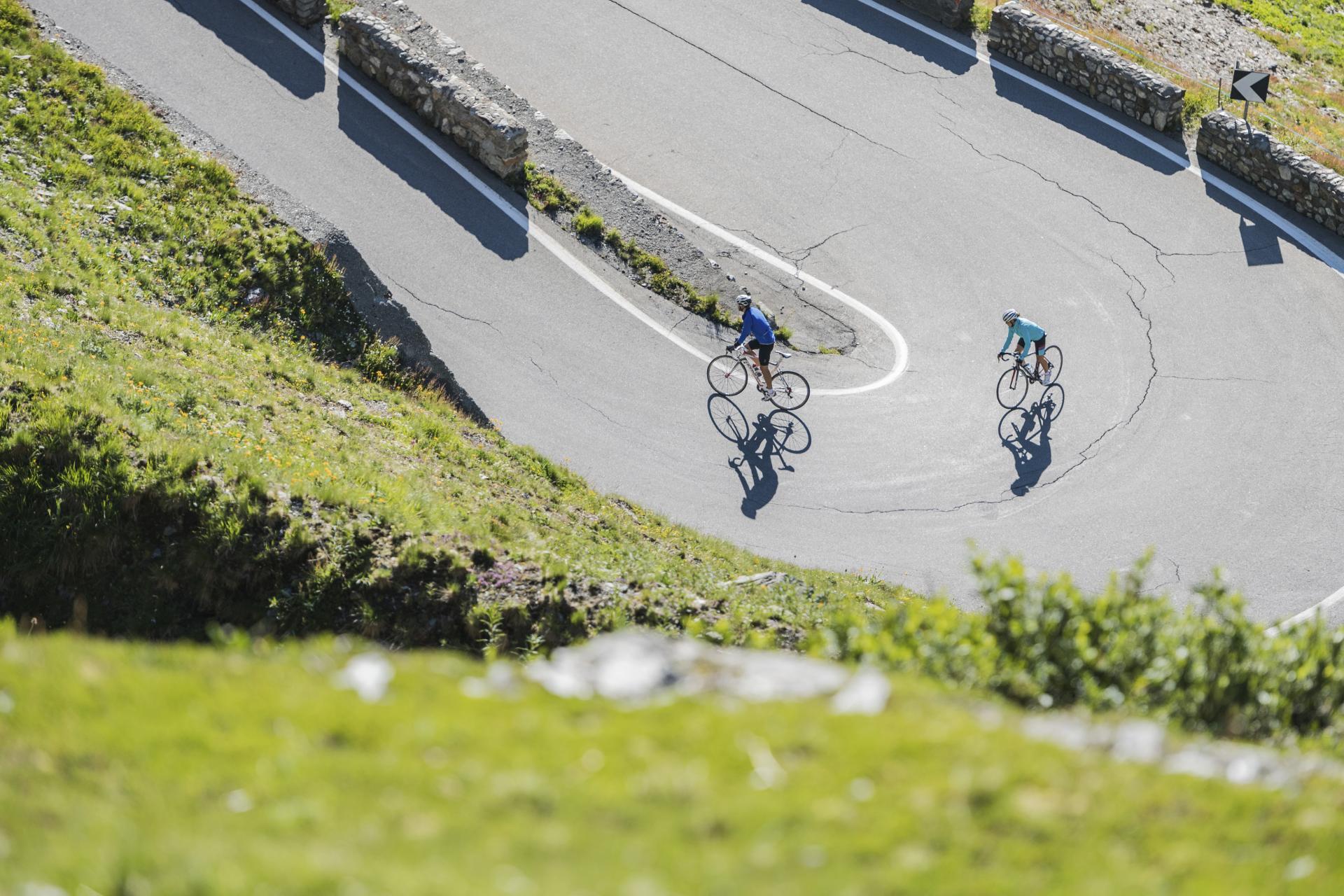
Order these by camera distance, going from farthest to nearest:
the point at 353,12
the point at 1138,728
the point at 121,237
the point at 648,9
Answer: the point at 648,9, the point at 353,12, the point at 121,237, the point at 1138,728

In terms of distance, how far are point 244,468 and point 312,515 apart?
1038mm

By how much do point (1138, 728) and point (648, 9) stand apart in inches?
877

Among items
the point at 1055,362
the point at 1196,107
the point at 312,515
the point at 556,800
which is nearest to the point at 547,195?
the point at 312,515

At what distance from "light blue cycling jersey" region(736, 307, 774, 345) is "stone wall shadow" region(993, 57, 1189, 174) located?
10.4 metres

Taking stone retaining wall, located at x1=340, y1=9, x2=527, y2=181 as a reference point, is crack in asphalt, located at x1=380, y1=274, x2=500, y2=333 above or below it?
below

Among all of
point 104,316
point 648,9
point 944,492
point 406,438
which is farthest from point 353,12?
point 944,492

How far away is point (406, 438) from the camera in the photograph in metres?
13.9

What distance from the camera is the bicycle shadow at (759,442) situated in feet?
52.2

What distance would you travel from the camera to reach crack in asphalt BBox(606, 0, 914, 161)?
2131cm

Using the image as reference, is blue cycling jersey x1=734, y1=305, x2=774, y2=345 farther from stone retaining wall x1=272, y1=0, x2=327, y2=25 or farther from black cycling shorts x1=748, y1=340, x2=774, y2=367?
stone retaining wall x1=272, y1=0, x2=327, y2=25

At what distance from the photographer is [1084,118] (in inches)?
862

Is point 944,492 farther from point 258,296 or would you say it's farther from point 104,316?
point 104,316

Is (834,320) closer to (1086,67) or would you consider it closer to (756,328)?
(756,328)

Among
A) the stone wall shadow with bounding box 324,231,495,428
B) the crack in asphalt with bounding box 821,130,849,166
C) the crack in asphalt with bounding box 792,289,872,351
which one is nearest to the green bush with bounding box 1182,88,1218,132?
the crack in asphalt with bounding box 821,130,849,166
